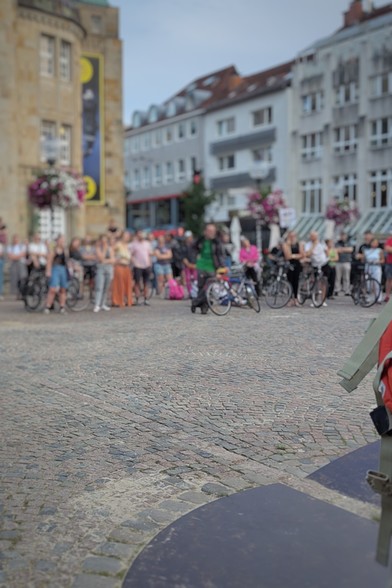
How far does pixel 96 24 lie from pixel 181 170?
34.1 m

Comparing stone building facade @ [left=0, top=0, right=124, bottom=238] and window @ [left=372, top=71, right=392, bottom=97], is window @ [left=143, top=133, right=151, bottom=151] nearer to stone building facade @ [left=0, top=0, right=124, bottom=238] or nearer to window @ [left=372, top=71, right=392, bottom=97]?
window @ [left=372, top=71, right=392, bottom=97]

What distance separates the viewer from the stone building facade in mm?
31203

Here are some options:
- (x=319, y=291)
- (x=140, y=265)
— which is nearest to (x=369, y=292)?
(x=319, y=291)

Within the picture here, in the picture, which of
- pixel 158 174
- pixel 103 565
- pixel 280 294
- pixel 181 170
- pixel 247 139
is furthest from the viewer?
pixel 158 174

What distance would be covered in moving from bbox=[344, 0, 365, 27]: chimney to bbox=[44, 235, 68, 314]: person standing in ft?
155

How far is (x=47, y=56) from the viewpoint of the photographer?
33.2 metres

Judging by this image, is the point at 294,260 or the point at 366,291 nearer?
the point at 366,291

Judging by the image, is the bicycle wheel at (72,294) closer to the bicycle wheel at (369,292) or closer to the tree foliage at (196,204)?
the bicycle wheel at (369,292)

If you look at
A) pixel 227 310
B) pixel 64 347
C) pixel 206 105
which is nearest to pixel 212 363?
pixel 64 347

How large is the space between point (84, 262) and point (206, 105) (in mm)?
50010

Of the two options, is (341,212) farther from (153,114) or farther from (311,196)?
(153,114)

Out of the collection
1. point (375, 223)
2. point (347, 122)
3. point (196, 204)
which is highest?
point (347, 122)

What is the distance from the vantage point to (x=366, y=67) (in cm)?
5250

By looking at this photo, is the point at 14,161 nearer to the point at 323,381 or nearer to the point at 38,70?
the point at 38,70
